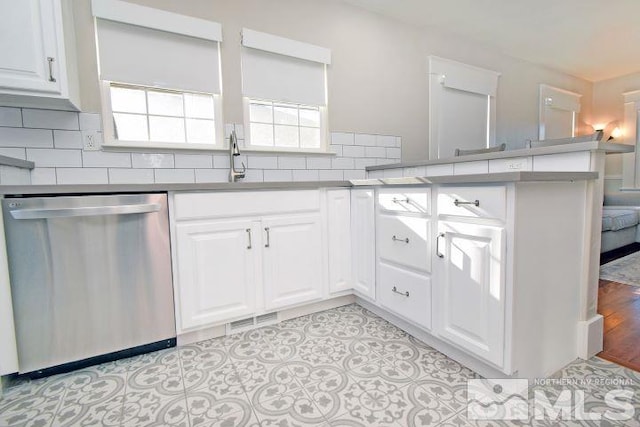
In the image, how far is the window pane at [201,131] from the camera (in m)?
2.16

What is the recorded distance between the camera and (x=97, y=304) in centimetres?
151

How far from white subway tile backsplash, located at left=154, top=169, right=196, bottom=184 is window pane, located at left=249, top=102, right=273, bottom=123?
605 millimetres

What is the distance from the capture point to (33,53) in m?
1.52

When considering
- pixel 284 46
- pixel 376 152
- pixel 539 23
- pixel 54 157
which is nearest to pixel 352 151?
pixel 376 152

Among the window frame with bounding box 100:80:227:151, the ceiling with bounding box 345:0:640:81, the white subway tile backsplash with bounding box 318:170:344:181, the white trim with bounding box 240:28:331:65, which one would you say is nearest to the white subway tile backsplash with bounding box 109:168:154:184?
the window frame with bounding box 100:80:227:151

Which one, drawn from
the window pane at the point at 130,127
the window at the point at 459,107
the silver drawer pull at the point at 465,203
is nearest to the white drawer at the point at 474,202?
the silver drawer pull at the point at 465,203

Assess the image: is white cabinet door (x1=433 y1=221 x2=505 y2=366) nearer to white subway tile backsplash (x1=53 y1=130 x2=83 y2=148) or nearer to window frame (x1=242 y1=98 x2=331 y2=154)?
window frame (x1=242 y1=98 x2=331 y2=154)

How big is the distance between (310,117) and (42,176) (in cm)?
178

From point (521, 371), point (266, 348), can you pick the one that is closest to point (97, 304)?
point (266, 348)

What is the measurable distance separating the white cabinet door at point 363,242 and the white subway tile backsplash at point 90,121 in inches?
62.9

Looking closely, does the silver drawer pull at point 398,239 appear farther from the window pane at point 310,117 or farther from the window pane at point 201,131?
the window pane at point 201,131

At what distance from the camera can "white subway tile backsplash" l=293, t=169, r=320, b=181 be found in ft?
8.19

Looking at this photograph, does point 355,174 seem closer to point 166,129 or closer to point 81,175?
point 166,129

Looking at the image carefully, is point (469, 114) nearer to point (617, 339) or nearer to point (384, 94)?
point (384, 94)
